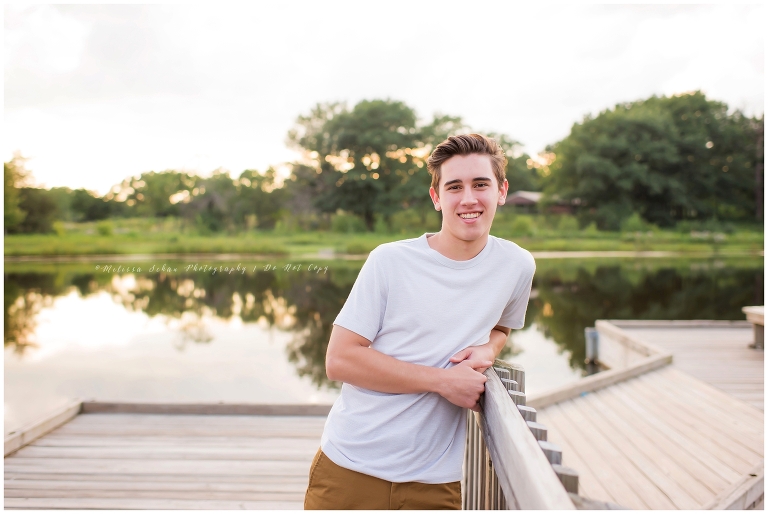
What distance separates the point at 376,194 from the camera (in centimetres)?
2614

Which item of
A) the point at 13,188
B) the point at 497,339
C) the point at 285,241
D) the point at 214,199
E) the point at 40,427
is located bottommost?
the point at 40,427

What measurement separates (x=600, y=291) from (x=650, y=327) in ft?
23.1

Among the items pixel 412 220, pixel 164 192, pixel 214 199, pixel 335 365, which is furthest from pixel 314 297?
pixel 164 192

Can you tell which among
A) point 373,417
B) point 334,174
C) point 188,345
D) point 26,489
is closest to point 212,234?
point 334,174

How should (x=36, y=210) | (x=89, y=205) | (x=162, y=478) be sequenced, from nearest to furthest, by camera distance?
(x=162, y=478)
(x=36, y=210)
(x=89, y=205)

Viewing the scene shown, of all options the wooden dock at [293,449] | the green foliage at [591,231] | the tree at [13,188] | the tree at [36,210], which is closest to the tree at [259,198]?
the tree at [36,210]

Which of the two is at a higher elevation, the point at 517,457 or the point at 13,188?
the point at 13,188

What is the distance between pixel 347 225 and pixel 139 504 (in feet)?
76.2

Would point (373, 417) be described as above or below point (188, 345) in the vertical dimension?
above

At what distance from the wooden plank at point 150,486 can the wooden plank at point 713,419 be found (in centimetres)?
251

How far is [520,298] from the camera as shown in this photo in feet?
4.47

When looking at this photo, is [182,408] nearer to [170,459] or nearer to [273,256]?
[170,459]

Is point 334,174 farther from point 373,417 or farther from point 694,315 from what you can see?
point 373,417

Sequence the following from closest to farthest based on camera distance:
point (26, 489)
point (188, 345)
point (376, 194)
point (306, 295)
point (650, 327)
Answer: point (26, 489) < point (650, 327) < point (188, 345) < point (306, 295) < point (376, 194)
